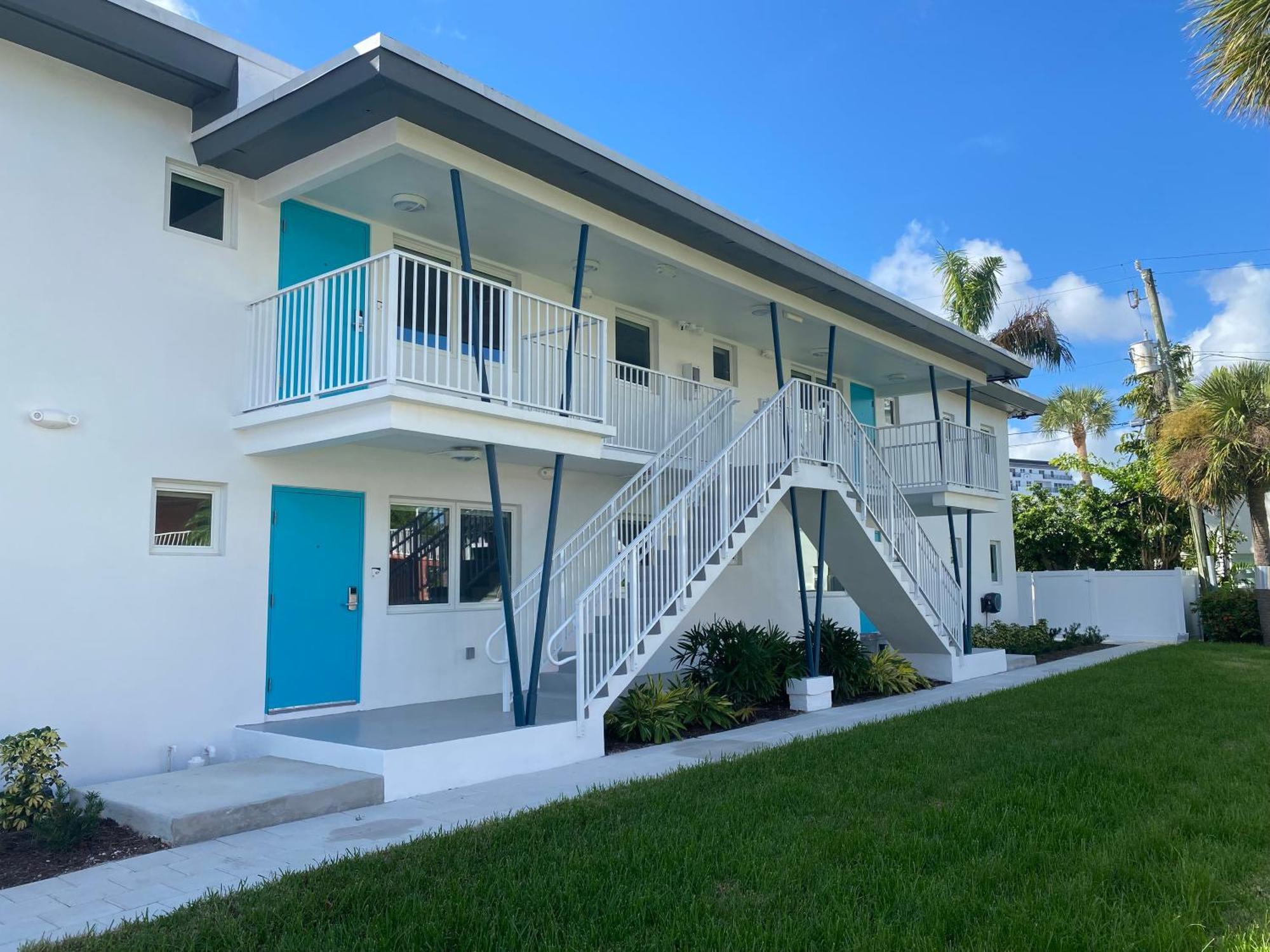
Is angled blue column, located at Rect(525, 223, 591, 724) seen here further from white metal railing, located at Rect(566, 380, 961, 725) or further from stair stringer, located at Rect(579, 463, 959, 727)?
stair stringer, located at Rect(579, 463, 959, 727)

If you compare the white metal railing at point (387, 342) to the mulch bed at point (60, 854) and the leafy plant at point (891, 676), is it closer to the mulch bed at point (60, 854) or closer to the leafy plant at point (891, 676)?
the mulch bed at point (60, 854)

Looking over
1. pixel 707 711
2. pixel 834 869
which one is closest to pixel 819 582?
pixel 707 711

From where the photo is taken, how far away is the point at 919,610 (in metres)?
14.2

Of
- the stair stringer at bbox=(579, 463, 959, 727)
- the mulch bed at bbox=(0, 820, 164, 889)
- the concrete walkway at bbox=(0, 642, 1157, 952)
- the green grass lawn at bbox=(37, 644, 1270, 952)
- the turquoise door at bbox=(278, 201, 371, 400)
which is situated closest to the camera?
the green grass lawn at bbox=(37, 644, 1270, 952)

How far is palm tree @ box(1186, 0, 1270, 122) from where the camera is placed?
1118 cm

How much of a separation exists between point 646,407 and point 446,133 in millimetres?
4875

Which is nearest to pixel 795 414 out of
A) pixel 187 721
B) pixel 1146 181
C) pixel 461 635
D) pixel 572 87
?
pixel 461 635

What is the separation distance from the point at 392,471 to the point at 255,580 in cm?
194

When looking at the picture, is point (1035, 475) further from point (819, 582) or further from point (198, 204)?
point (198, 204)

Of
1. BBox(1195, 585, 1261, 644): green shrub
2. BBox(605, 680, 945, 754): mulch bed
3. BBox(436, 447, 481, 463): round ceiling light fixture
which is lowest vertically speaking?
BBox(605, 680, 945, 754): mulch bed

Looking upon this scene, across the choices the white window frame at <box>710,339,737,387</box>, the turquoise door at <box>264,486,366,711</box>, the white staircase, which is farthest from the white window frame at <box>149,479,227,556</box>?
the white window frame at <box>710,339,737,387</box>

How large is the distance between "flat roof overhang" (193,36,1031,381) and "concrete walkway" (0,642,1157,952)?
5438 mm

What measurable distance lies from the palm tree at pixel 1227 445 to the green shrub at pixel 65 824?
2129 cm

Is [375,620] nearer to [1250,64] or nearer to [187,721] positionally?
[187,721]
